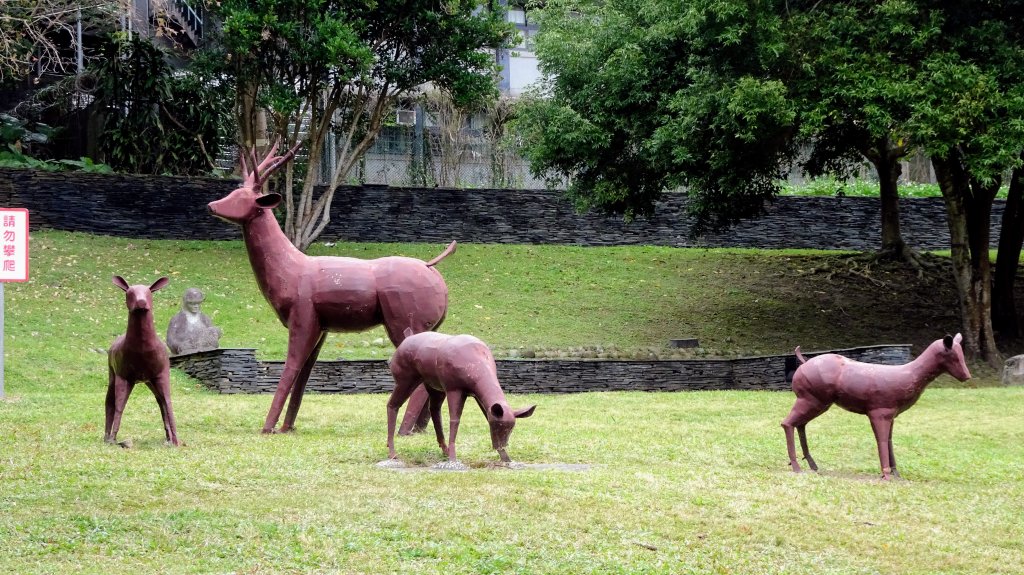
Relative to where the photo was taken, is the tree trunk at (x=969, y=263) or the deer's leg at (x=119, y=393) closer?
the deer's leg at (x=119, y=393)

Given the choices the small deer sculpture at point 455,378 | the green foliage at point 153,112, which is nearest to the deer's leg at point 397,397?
the small deer sculpture at point 455,378

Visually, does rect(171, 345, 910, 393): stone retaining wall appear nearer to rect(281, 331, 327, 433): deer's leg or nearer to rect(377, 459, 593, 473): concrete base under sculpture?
rect(281, 331, 327, 433): deer's leg

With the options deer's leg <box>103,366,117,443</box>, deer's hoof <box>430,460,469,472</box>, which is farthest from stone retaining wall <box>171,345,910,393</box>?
deer's hoof <box>430,460,469,472</box>

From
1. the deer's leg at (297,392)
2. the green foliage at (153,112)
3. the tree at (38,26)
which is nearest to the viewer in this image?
the deer's leg at (297,392)

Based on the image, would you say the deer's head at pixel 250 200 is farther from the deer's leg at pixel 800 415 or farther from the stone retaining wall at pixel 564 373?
the stone retaining wall at pixel 564 373

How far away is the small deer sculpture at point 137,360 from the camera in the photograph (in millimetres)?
10852

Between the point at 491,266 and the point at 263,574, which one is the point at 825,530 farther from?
the point at 491,266

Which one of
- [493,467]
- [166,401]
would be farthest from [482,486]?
[166,401]

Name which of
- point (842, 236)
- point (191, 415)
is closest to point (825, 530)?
point (191, 415)

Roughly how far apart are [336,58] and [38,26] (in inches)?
246

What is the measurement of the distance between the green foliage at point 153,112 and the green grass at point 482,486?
8225 millimetres

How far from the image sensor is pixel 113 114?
99.2 feet

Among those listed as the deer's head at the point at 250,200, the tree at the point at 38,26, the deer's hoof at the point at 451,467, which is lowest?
the deer's hoof at the point at 451,467

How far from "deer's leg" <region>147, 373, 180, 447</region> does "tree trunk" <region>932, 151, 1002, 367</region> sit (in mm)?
14615
